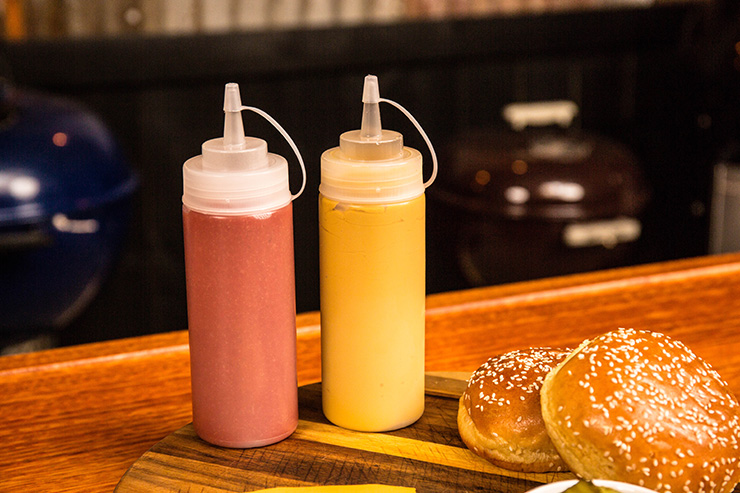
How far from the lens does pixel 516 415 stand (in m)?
0.68

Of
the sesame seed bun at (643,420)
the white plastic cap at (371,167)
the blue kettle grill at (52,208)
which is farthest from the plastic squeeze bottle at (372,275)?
the blue kettle grill at (52,208)

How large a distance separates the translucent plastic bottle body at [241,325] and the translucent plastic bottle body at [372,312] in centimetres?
4

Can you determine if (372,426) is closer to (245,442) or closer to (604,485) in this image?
(245,442)

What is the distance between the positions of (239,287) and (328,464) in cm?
17

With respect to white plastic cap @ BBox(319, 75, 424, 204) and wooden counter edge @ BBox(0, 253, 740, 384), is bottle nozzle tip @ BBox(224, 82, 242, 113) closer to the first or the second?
white plastic cap @ BBox(319, 75, 424, 204)

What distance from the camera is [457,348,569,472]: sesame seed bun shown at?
26.6 inches

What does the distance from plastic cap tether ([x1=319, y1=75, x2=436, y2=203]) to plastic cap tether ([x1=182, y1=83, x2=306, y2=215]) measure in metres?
0.04

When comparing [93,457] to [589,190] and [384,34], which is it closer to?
[589,190]

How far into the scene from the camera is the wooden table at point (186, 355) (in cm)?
76

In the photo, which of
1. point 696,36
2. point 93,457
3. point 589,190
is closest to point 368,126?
point 93,457

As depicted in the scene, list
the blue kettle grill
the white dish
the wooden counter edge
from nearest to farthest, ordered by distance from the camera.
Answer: the white dish → the wooden counter edge → the blue kettle grill

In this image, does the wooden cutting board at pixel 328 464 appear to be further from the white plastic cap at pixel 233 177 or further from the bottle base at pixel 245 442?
the white plastic cap at pixel 233 177

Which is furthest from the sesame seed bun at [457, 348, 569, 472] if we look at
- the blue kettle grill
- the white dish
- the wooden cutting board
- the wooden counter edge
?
the blue kettle grill

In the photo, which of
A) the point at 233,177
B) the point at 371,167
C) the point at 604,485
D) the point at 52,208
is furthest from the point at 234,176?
the point at 52,208
